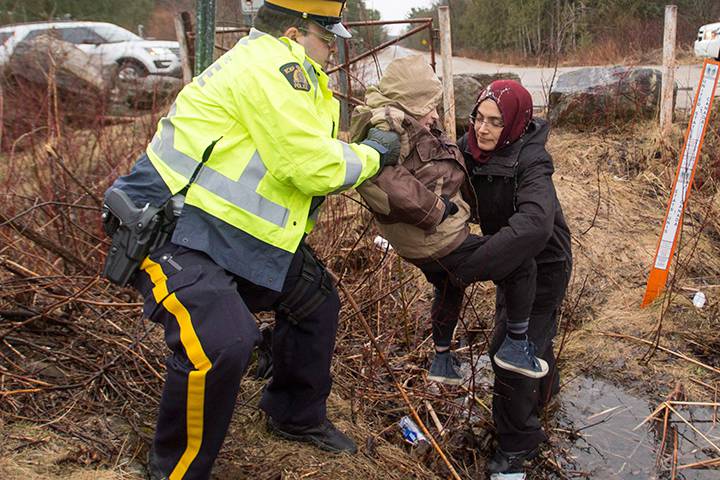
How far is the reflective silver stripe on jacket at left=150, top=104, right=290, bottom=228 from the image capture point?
2.37 m

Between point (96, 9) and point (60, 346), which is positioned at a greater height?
point (96, 9)

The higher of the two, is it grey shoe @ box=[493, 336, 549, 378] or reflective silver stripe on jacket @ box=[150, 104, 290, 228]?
reflective silver stripe on jacket @ box=[150, 104, 290, 228]

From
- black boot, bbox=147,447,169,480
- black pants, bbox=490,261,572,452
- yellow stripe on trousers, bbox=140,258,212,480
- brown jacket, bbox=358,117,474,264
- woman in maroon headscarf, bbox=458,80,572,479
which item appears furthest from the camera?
black pants, bbox=490,261,572,452

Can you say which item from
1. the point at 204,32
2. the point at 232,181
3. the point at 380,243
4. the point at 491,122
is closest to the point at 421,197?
the point at 491,122

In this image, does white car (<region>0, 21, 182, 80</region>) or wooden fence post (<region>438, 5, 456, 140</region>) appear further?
white car (<region>0, 21, 182, 80</region>)

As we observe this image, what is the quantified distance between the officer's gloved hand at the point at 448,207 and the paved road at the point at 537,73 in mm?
3722

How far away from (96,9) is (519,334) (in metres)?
17.1

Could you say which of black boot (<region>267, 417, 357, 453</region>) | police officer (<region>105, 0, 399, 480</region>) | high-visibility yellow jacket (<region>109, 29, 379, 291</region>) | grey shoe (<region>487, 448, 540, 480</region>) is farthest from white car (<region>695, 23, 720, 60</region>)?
black boot (<region>267, 417, 357, 453</region>)

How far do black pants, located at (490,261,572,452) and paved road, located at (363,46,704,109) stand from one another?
12.0 feet

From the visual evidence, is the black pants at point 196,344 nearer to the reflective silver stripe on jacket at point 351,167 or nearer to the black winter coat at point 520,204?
the reflective silver stripe on jacket at point 351,167

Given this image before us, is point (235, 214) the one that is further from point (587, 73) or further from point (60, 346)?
point (587, 73)

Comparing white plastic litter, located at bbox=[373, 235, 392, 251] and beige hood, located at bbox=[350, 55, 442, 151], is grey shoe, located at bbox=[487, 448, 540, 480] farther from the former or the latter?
white plastic litter, located at bbox=[373, 235, 392, 251]

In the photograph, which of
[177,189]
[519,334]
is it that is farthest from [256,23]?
[519,334]

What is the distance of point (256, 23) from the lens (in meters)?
2.56
